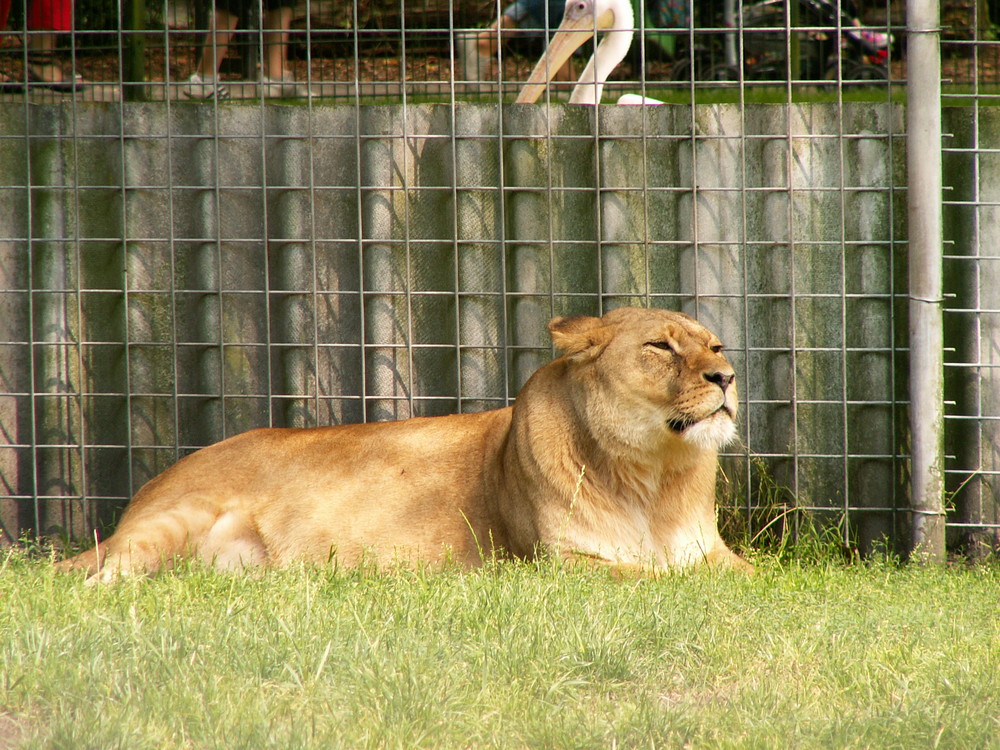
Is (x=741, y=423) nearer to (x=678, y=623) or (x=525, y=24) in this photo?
(x=678, y=623)

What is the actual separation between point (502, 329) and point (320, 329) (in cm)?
85

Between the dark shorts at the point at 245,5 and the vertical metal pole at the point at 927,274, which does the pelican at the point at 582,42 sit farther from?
the dark shorts at the point at 245,5

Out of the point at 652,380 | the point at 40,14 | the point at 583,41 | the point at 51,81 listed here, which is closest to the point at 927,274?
the point at 652,380

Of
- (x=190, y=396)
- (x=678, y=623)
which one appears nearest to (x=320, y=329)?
(x=190, y=396)

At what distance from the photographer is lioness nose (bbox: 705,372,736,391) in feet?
13.3

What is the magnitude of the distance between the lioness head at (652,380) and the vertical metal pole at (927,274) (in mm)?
1028

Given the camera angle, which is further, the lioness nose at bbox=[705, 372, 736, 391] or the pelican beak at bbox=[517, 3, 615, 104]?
the pelican beak at bbox=[517, 3, 615, 104]

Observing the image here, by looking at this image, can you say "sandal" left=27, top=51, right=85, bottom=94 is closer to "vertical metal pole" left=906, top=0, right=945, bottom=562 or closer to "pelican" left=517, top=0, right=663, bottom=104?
"pelican" left=517, top=0, right=663, bottom=104

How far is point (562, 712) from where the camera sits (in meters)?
2.62

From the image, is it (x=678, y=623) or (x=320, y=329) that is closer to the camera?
(x=678, y=623)

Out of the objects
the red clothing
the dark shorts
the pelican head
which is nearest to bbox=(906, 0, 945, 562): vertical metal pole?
the pelican head

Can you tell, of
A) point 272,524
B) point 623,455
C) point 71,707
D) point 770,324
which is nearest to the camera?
point 71,707

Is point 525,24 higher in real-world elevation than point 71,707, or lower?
higher

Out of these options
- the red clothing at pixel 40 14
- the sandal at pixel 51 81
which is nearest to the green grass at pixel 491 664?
the sandal at pixel 51 81
